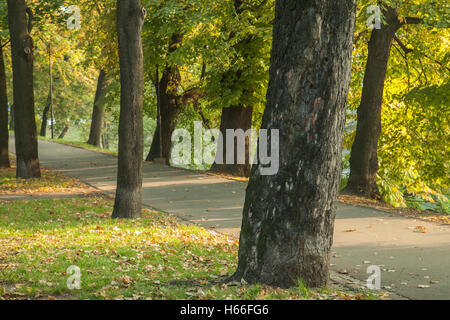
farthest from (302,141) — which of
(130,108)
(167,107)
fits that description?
(167,107)

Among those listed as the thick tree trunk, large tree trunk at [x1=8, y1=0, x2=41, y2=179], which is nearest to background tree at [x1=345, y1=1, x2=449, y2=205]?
the thick tree trunk

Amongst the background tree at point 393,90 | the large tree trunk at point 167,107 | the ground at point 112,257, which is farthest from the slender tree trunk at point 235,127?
the ground at point 112,257

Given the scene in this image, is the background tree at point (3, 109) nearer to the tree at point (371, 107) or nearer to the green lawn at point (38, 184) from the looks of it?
the green lawn at point (38, 184)

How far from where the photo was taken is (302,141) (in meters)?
6.08

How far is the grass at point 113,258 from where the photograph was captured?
19.9ft

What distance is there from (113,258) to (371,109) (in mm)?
10332

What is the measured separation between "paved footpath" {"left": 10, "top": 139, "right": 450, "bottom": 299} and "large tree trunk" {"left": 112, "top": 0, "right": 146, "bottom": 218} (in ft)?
4.91

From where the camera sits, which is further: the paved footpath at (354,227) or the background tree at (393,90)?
the background tree at (393,90)

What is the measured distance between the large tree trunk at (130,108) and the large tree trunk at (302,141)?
5.27 metres

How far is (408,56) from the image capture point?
1905 cm

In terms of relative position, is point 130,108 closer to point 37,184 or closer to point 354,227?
point 354,227

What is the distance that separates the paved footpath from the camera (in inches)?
292

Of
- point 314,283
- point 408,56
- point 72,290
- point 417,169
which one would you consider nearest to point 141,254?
point 72,290
